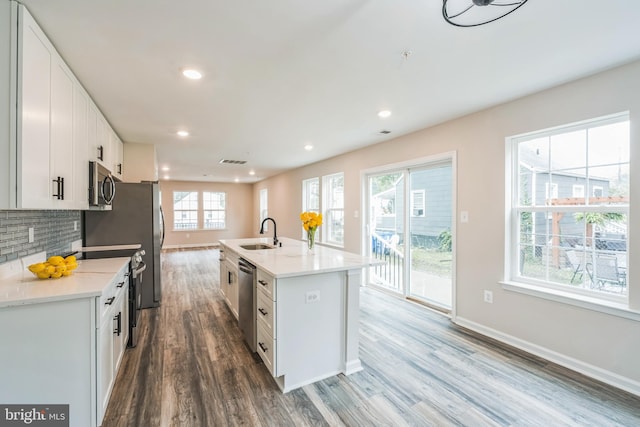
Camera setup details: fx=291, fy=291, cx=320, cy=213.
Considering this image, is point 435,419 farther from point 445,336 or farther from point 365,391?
point 445,336

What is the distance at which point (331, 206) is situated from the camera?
6082 mm

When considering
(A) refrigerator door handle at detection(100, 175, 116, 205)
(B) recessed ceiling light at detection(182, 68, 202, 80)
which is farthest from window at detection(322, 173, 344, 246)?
(A) refrigerator door handle at detection(100, 175, 116, 205)

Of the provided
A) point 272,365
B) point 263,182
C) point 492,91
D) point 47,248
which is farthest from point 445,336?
point 263,182

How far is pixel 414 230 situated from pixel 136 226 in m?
3.79

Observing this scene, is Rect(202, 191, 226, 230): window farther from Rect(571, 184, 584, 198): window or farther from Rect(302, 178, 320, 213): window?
Answer: Rect(571, 184, 584, 198): window

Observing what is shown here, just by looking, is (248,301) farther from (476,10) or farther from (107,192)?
(476,10)

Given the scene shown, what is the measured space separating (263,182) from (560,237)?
8436 mm

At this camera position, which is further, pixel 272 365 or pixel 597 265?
pixel 597 265

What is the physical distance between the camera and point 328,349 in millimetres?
2361

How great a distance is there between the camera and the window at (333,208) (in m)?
5.77

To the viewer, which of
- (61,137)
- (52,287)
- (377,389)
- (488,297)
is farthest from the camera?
(488,297)

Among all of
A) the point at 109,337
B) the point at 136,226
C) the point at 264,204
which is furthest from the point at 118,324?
the point at 264,204

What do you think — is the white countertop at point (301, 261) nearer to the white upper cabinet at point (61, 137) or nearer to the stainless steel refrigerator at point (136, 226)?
the white upper cabinet at point (61, 137)

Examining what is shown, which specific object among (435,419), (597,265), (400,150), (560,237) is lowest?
(435,419)
